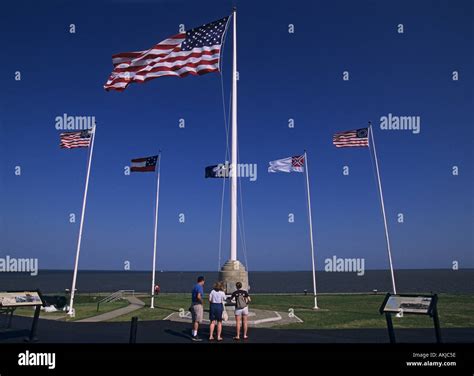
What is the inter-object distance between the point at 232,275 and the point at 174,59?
9.00m

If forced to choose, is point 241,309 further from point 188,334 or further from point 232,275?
point 232,275

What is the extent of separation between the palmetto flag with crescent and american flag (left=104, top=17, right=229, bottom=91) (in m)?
10.2

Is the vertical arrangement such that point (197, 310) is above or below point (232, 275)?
below

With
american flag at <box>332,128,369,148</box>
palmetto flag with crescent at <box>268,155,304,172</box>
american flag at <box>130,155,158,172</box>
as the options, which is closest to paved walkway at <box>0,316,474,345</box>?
american flag at <box>332,128,369,148</box>

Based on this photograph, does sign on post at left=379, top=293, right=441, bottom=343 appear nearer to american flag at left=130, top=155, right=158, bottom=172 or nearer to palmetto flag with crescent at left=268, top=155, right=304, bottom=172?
palmetto flag with crescent at left=268, top=155, right=304, bottom=172

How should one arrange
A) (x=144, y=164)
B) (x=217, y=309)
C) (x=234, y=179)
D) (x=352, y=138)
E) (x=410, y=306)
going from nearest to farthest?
(x=410, y=306)
(x=217, y=309)
(x=234, y=179)
(x=352, y=138)
(x=144, y=164)

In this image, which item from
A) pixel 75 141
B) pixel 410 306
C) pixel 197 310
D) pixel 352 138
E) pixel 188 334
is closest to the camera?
pixel 410 306

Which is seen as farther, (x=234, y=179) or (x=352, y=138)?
(x=352, y=138)

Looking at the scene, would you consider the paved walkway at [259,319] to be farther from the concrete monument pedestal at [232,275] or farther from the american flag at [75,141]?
the american flag at [75,141]

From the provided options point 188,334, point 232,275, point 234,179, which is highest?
point 234,179

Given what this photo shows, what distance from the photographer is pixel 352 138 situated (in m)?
23.2

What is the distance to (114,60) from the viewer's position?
18.0 m

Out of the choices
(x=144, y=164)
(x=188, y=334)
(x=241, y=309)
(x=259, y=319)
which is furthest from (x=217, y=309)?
(x=144, y=164)

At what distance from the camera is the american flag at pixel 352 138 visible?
23.0m
